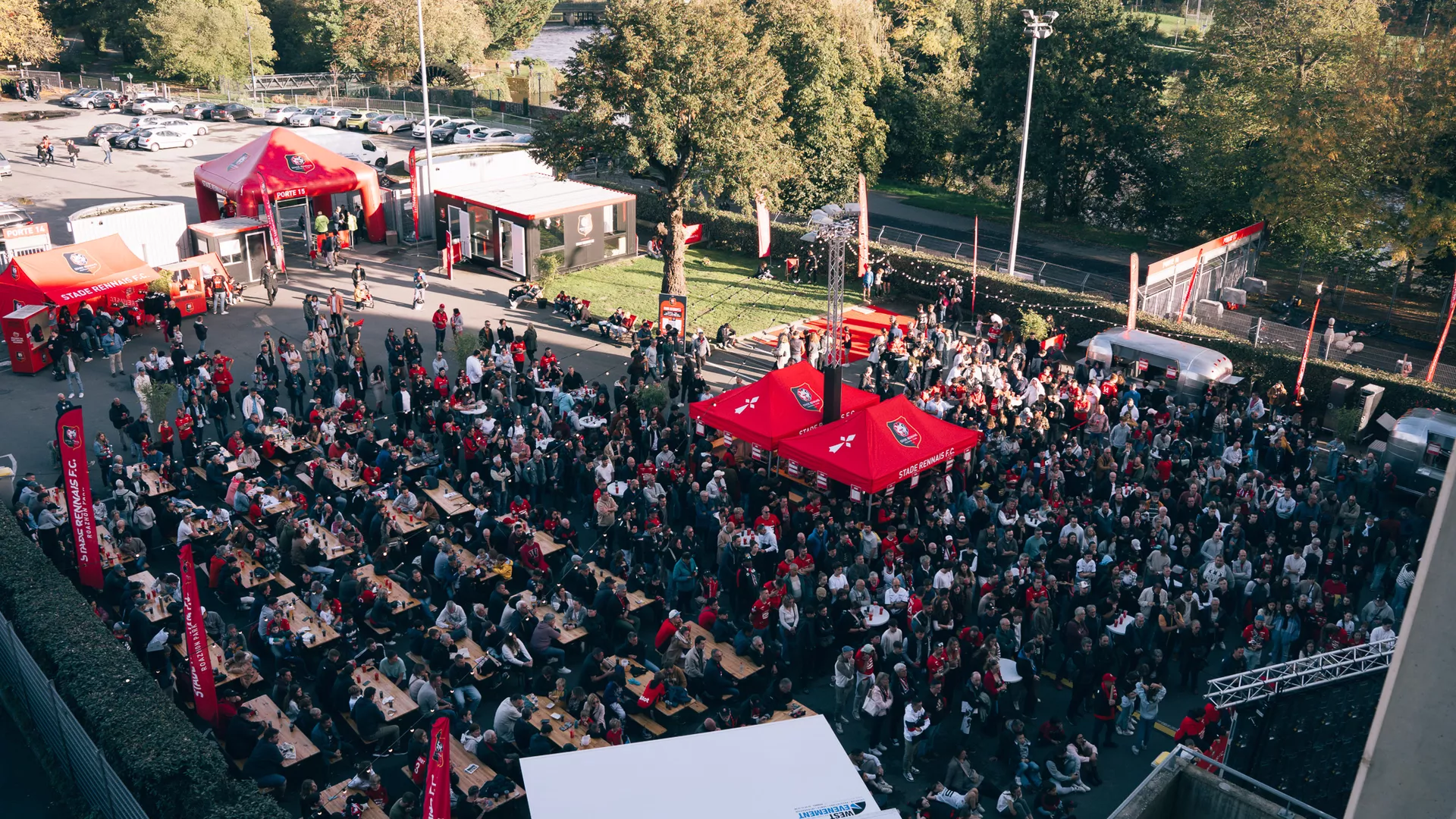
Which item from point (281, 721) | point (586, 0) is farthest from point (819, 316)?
point (586, 0)

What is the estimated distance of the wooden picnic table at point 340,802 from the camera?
39.3 ft

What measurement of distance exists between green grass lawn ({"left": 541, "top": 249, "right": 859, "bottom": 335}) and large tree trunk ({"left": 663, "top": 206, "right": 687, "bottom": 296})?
28.4 inches

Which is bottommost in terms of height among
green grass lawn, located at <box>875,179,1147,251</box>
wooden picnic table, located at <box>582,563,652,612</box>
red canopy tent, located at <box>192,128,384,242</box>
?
wooden picnic table, located at <box>582,563,652,612</box>

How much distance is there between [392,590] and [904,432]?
28.8 ft

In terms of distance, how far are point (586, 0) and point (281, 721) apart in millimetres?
107384

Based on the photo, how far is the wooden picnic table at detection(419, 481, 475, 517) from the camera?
61.6ft

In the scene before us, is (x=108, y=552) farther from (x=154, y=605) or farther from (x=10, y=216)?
(x=10, y=216)

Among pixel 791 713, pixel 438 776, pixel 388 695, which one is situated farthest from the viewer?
pixel 791 713

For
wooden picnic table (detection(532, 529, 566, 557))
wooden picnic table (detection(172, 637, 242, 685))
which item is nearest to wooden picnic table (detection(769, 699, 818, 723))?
wooden picnic table (detection(532, 529, 566, 557))

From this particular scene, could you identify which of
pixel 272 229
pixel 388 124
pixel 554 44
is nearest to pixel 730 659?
pixel 272 229

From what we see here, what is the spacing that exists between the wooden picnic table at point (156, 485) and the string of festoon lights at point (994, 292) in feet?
68.3

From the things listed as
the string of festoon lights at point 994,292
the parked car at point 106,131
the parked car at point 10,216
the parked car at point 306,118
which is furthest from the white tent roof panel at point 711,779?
the parked car at point 306,118

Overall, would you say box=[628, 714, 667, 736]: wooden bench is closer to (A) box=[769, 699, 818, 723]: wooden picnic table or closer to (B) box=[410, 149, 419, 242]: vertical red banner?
(A) box=[769, 699, 818, 723]: wooden picnic table

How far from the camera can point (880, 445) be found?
18953mm
